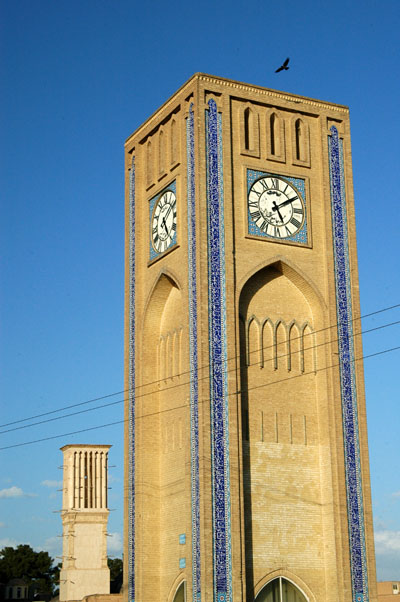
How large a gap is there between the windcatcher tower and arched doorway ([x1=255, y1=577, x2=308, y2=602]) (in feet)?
81.0

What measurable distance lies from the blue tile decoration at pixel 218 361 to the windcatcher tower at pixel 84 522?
25673 mm

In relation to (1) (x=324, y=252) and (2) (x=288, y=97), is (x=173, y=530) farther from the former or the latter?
(2) (x=288, y=97)

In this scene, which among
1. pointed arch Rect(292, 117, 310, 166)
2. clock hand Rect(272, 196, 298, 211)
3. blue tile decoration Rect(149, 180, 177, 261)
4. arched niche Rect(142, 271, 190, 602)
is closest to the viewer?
arched niche Rect(142, 271, 190, 602)

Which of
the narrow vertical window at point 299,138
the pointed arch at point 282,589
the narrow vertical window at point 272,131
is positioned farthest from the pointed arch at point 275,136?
the pointed arch at point 282,589

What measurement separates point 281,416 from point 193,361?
2136 mm

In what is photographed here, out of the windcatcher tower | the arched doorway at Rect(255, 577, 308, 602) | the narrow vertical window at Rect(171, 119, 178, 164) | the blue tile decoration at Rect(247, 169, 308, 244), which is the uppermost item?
the narrow vertical window at Rect(171, 119, 178, 164)

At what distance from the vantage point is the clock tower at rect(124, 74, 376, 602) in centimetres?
1900

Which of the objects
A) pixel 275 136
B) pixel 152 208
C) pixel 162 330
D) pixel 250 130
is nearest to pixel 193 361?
pixel 162 330

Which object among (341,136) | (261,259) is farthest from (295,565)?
(341,136)

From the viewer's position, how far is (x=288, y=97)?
2164cm

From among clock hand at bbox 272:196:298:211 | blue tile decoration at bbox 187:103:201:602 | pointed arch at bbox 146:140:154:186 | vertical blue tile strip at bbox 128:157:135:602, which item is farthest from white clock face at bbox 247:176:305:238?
vertical blue tile strip at bbox 128:157:135:602

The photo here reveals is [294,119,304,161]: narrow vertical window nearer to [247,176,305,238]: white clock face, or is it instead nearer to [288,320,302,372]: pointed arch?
[247,176,305,238]: white clock face

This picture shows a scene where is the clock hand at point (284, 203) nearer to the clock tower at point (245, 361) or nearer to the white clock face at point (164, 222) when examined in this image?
the clock tower at point (245, 361)

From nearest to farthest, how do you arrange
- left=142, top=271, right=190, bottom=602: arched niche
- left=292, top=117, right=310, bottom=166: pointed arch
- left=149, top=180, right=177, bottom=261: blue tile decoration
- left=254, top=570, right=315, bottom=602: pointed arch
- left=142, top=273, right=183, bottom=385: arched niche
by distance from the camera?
left=254, top=570, right=315, bottom=602: pointed arch → left=142, top=271, right=190, bottom=602: arched niche → left=149, top=180, right=177, bottom=261: blue tile decoration → left=142, top=273, right=183, bottom=385: arched niche → left=292, top=117, right=310, bottom=166: pointed arch
